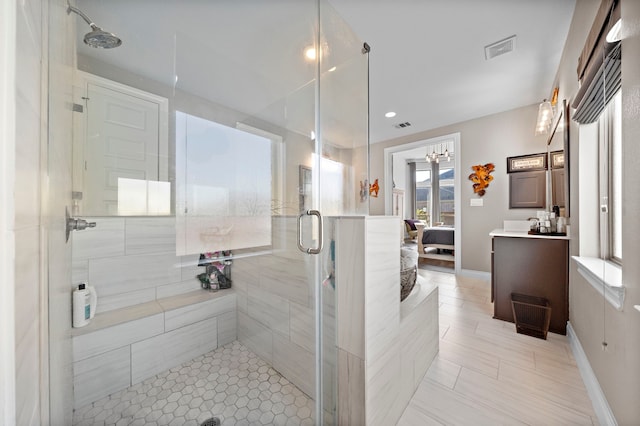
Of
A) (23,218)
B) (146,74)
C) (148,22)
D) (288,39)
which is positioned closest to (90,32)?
(146,74)

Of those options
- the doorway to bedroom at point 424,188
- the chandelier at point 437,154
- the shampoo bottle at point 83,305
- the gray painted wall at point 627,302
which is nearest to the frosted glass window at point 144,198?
the shampoo bottle at point 83,305

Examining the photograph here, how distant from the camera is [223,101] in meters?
1.64

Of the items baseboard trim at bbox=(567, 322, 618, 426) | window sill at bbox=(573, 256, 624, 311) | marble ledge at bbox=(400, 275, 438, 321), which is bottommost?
baseboard trim at bbox=(567, 322, 618, 426)

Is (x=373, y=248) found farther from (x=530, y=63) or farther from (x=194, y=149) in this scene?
(x=530, y=63)

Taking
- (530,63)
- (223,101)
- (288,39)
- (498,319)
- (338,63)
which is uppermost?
(530,63)

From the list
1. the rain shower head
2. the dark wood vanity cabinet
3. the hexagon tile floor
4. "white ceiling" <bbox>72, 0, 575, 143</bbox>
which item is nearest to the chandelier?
"white ceiling" <bbox>72, 0, 575, 143</bbox>

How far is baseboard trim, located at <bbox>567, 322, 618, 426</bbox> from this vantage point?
110 cm

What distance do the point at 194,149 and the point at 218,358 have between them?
4.57 feet

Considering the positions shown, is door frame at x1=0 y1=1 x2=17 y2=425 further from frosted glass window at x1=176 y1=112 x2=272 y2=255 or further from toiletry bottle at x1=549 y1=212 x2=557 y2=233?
toiletry bottle at x1=549 y1=212 x2=557 y2=233

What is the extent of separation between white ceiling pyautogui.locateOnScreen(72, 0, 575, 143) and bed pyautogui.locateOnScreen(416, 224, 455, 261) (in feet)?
9.76

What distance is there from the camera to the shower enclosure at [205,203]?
4.08 ft

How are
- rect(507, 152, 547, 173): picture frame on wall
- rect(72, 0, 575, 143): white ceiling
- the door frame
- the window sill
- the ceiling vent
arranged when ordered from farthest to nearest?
rect(507, 152, 547, 173): picture frame on wall < the ceiling vent < rect(72, 0, 575, 143): white ceiling < the window sill < the door frame

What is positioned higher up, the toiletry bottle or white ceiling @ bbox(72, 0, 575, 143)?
white ceiling @ bbox(72, 0, 575, 143)

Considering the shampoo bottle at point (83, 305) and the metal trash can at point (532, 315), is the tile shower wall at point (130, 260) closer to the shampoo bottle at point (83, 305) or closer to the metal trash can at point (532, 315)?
the shampoo bottle at point (83, 305)
